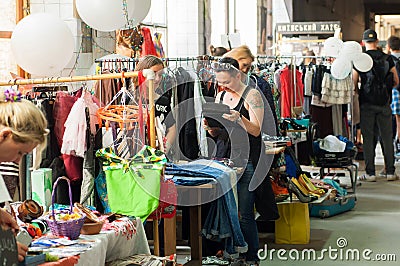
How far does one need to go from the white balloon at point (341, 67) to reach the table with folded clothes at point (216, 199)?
Answer: 4485mm

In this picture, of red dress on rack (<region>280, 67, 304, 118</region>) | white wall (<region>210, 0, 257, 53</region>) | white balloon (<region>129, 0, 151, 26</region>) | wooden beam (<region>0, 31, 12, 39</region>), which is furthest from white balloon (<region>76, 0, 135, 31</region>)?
white wall (<region>210, 0, 257, 53</region>)

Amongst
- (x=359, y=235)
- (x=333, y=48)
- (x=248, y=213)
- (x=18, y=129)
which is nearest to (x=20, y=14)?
(x=248, y=213)

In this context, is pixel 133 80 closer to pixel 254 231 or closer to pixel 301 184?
pixel 254 231

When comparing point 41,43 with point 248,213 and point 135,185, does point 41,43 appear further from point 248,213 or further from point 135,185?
point 248,213

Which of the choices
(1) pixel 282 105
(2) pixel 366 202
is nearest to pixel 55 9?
(1) pixel 282 105

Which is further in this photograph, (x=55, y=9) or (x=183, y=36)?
(x=183, y=36)

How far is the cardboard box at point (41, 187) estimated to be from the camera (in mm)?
4083

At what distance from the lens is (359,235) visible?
6703 millimetres

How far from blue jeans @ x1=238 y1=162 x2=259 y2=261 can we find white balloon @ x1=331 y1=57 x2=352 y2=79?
4.39 metres

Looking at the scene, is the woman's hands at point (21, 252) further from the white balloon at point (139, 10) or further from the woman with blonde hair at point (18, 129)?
the white balloon at point (139, 10)

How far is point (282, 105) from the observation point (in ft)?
29.4

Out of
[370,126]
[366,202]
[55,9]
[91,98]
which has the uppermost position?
[55,9]

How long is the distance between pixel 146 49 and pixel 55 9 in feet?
3.74

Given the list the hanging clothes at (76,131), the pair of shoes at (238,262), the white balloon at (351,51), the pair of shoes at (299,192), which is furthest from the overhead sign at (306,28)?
the hanging clothes at (76,131)
